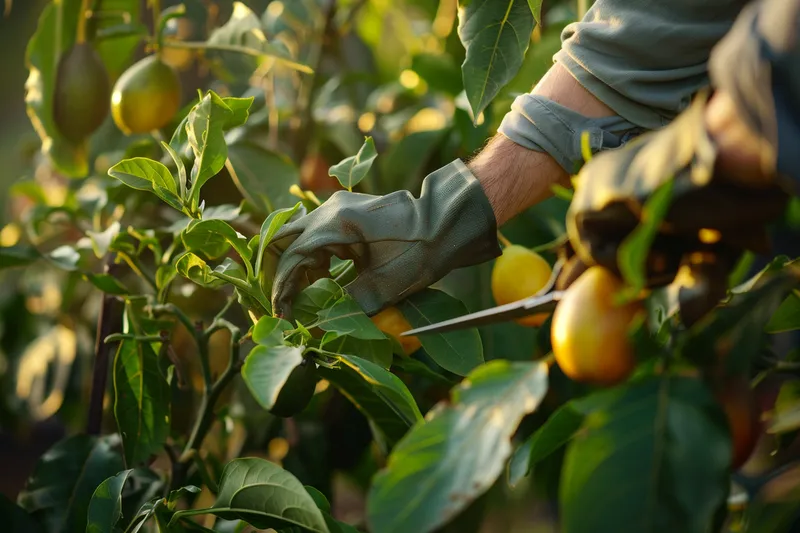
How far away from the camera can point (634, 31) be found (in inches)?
21.3

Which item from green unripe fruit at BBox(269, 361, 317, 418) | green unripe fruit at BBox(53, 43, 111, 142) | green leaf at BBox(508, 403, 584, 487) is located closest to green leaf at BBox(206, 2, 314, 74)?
green unripe fruit at BBox(53, 43, 111, 142)

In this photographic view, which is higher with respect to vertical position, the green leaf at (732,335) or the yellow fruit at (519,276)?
the green leaf at (732,335)

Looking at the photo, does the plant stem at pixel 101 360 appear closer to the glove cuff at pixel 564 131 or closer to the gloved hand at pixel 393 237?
the gloved hand at pixel 393 237

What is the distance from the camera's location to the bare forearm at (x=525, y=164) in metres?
0.57

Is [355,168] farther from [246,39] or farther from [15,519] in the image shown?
[15,519]

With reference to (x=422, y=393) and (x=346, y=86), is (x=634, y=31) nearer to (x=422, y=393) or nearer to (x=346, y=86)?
(x=422, y=393)

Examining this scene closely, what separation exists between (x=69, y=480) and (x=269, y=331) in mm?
378

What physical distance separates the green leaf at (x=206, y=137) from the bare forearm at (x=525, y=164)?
0.17 m

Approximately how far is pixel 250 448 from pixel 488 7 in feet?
1.92

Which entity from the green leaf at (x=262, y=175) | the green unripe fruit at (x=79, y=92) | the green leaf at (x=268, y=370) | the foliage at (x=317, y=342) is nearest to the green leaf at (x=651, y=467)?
the foliage at (x=317, y=342)

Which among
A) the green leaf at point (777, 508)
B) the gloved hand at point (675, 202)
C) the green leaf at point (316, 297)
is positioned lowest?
the green leaf at point (777, 508)

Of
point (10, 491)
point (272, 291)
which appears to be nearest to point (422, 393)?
point (272, 291)

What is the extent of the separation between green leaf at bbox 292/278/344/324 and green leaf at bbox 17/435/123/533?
12.5 inches

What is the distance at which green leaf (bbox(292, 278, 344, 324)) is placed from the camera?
0.55 metres
